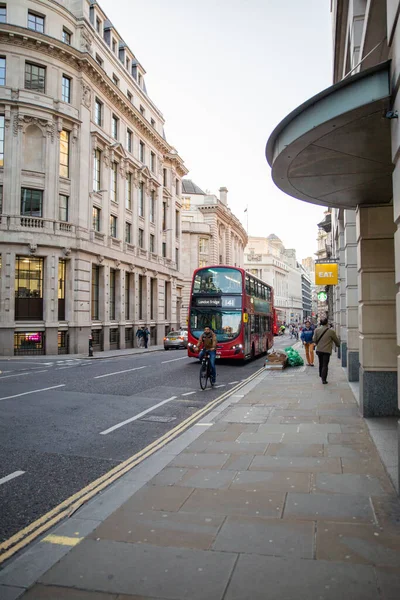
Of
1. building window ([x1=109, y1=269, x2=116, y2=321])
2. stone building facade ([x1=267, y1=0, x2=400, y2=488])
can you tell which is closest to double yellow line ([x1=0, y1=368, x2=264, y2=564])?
stone building facade ([x1=267, y1=0, x2=400, y2=488])

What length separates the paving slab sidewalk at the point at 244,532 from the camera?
10.5 feet

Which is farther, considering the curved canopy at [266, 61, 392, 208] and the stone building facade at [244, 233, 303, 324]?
the stone building facade at [244, 233, 303, 324]

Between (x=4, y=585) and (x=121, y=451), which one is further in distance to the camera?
(x=121, y=451)

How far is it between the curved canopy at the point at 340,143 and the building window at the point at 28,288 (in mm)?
24579

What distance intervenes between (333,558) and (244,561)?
670mm

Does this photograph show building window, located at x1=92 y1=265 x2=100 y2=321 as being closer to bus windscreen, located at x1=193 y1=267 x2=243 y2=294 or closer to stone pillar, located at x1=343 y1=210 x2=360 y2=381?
bus windscreen, located at x1=193 y1=267 x2=243 y2=294

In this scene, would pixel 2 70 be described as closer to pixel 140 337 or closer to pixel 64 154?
pixel 64 154

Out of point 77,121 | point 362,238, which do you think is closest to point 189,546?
point 362,238

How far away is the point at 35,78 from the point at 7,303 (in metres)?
14.6

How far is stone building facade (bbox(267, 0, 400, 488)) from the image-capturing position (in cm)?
498

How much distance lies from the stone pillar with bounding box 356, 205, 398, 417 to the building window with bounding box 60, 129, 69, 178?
26710 mm

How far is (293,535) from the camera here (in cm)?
391

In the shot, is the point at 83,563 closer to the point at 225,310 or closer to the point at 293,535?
the point at 293,535

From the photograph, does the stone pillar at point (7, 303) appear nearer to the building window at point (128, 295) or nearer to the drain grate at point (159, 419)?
the building window at point (128, 295)
